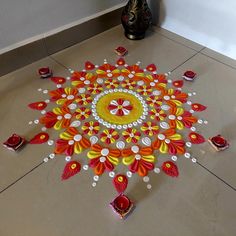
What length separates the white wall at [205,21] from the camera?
0.91 meters

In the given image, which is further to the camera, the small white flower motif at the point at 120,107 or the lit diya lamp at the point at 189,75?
the lit diya lamp at the point at 189,75

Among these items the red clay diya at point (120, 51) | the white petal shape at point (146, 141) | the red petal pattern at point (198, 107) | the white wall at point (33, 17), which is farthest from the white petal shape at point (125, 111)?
the white wall at point (33, 17)

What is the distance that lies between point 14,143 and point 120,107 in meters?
0.32

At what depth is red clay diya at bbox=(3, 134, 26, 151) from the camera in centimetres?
64

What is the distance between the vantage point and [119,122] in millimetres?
732

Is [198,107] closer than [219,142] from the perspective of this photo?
No

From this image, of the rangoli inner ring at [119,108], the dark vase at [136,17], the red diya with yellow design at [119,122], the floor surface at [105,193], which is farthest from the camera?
the dark vase at [136,17]

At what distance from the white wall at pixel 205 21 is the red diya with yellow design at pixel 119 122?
0.89 feet

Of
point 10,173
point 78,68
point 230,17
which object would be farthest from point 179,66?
point 10,173

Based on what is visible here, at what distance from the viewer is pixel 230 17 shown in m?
0.90

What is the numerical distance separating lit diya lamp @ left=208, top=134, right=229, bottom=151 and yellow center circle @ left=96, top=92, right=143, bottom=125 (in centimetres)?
22

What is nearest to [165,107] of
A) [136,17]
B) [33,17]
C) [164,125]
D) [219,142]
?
[164,125]

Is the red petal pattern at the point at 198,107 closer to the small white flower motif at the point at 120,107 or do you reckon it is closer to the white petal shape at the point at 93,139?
the small white flower motif at the point at 120,107

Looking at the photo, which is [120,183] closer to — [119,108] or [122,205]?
[122,205]
